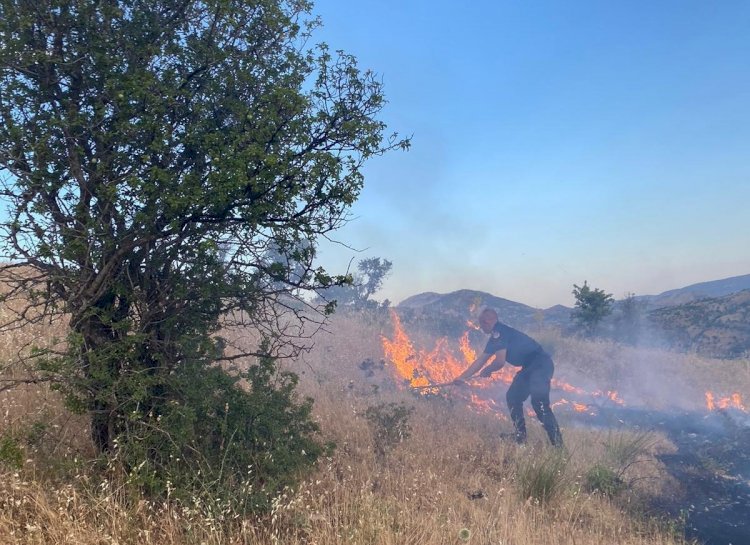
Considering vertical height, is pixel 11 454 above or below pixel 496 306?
below

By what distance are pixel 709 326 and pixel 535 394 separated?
2574cm

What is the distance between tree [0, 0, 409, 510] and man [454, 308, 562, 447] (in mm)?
5968

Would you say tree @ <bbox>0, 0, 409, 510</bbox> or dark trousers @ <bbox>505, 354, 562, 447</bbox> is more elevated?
tree @ <bbox>0, 0, 409, 510</bbox>

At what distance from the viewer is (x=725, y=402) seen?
46.7 feet

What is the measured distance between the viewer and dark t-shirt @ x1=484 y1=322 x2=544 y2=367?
924cm

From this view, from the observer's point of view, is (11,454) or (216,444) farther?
(216,444)

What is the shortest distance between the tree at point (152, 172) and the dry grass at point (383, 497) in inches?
24.5

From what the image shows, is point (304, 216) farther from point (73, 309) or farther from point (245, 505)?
point (245, 505)

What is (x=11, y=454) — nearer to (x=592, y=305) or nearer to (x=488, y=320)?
(x=488, y=320)

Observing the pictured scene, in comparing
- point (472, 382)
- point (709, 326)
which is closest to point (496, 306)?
point (709, 326)

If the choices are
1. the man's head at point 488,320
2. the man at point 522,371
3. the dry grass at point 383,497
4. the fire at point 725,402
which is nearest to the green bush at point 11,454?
the dry grass at point 383,497

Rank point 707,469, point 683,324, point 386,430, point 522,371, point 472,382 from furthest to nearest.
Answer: point 683,324 → point 472,382 → point 522,371 → point 707,469 → point 386,430

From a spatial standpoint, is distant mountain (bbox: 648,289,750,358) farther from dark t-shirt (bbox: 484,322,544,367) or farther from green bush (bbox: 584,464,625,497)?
green bush (bbox: 584,464,625,497)

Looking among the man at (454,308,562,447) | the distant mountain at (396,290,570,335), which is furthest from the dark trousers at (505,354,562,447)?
the distant mountain at (396,290,570,335)
